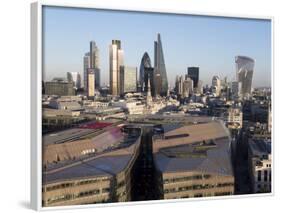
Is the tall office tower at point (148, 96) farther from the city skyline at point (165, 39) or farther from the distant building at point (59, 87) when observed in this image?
the distant building at point (59, 87)

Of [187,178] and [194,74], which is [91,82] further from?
[187,178]

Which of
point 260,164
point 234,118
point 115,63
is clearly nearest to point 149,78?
point 115,63

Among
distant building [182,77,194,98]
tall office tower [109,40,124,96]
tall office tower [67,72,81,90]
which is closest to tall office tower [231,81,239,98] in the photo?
distant building [182,77,194,98]

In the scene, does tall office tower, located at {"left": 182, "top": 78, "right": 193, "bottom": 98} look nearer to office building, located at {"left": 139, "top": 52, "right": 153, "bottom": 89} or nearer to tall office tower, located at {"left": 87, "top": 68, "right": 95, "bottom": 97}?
office building, located at {"left": 139, "top": 52, "right": 153, "bottom": 89}

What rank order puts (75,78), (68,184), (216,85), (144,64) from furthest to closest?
(216,85) → (144,64) → (75,78) → (68,184)

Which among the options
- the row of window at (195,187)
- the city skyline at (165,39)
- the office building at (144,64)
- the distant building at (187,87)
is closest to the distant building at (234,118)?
the city skyline at (165,39)
